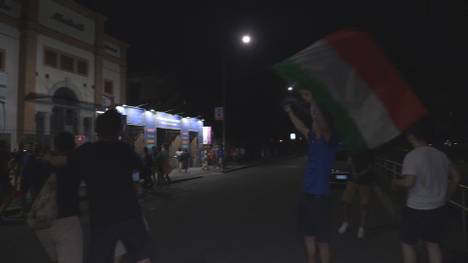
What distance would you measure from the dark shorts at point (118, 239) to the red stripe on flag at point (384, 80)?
216 centimetres

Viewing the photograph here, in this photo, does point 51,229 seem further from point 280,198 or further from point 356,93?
point 280,198

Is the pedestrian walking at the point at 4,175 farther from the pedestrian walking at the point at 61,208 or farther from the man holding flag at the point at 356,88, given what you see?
the man holding flag at the point at 356,88

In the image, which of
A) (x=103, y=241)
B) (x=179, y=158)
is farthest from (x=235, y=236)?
(x=179, y=158)

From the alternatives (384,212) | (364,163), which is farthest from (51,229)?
(384,212)

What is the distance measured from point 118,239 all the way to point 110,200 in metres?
0.30

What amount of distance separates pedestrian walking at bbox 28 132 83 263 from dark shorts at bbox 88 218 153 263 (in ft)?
2.56

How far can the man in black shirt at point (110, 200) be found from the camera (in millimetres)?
3416

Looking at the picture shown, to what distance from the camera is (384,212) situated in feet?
35.9

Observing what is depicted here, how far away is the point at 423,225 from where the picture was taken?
14.9 feet

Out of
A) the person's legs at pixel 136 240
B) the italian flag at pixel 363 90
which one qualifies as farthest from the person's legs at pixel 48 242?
the italian flag at pixel 363 90

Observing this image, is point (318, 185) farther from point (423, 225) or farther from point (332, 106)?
point (423, 225)

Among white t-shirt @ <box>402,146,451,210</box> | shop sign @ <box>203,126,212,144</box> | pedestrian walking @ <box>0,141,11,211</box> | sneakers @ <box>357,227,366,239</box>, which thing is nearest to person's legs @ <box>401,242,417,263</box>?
white t-shirt @ <box>402,146,451,210</box>

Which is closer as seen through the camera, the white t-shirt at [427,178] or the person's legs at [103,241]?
the person's legs at [103,241]

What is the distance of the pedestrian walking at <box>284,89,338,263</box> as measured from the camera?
4453 millimetres
